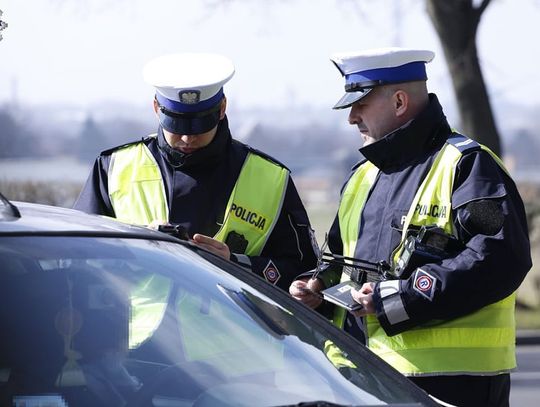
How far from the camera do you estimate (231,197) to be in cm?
444

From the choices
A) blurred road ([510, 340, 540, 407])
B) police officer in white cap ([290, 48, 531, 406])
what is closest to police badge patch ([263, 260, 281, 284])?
police officer in white cap ([290, 48, 531, 406])

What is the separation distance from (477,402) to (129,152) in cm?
161

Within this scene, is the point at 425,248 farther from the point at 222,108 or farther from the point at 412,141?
the point at 222,108

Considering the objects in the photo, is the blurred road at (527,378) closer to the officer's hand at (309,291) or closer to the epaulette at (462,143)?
the officer's hand at (309,291)

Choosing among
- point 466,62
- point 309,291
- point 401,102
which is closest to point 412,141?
point 401,102

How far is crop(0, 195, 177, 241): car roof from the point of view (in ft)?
9.46

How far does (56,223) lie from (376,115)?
1593 millimetres

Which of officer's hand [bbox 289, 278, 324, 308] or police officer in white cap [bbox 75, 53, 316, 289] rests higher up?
police officer in white cap [bbox 75, 53, 316, 289]

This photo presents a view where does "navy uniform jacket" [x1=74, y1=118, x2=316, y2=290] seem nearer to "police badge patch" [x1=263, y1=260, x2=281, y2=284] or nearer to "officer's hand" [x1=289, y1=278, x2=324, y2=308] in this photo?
"police badge patch" [x1=263, y1=260, x2=281, y2=284]

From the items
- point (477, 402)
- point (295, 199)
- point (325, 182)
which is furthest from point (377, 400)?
point (325, 182)

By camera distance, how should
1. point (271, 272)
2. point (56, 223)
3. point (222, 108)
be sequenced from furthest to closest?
point (222, 108) < point (271, 272) < point (56, 223)

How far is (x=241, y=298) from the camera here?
3.09 m

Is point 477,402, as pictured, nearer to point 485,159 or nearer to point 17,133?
point 485,159

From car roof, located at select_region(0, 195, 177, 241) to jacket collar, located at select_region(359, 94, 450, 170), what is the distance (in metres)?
1.15
